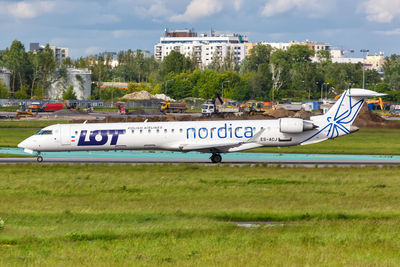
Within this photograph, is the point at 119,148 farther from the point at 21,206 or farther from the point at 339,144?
the point at 339,144

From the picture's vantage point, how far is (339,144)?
61.3m

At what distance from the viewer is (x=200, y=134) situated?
44000mm

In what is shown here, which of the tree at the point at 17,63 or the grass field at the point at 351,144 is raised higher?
the tree at the point at 17,63

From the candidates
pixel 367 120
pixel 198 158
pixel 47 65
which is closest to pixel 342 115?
pixel 198 158

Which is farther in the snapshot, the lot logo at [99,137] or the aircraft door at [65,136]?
the aircraft door at [65,136]

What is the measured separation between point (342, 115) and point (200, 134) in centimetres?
975

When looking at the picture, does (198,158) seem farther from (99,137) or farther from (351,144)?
(351,144)

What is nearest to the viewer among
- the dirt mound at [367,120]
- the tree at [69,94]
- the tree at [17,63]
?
the dirt mound at [367,120]

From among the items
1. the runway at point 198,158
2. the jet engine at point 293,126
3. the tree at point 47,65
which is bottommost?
the runway at point 198,158

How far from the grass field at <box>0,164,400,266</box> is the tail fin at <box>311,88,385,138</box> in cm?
652

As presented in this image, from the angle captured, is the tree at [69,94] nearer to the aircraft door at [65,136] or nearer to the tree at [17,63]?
the tree at [17,63]

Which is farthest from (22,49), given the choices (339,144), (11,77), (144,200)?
(144,200)

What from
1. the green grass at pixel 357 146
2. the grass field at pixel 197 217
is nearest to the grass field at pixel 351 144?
the green grass at pixel 357 146

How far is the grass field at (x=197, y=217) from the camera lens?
17234mm
